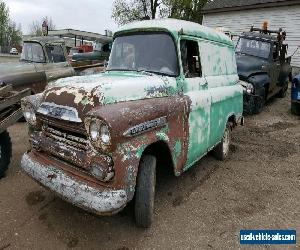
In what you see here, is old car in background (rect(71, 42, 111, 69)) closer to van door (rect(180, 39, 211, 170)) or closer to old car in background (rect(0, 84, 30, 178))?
old car in background (rect(0, 84, 30, 178))

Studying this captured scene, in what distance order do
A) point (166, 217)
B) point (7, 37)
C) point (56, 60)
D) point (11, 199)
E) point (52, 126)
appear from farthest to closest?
point (7, 37) < point (56, 60) < point (11, 199) < point (166, 217) < point (52, 126)

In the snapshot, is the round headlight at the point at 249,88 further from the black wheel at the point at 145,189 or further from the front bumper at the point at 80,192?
the front bumper at the point at 80,192

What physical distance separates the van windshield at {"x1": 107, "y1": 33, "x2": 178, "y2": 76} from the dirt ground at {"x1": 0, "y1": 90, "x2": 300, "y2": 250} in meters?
1.77

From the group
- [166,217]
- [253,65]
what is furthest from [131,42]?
[253,65]

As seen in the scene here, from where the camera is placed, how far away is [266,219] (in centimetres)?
437

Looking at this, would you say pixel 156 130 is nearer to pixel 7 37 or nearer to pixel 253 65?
pixel 253 65

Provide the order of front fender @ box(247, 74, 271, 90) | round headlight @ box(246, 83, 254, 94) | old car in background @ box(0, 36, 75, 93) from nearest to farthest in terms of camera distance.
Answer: old car in background @ box(0, 36, 75, 93) < round headlight @ box(246, 83, 254, 94) < front fender @ box(247, 74, 271, 90)

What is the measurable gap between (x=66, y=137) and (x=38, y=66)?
577 cm

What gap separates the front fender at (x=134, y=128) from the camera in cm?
322

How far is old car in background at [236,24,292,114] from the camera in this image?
387 inches

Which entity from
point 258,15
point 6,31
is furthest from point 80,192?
point 6,31

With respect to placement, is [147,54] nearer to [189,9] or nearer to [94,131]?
[94,131]

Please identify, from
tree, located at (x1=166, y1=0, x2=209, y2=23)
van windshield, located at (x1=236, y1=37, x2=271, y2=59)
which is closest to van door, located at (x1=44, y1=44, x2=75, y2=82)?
van windshield, located at (x1=236, y1=37, x2=271, y2=59)

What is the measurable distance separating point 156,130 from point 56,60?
257 inches
